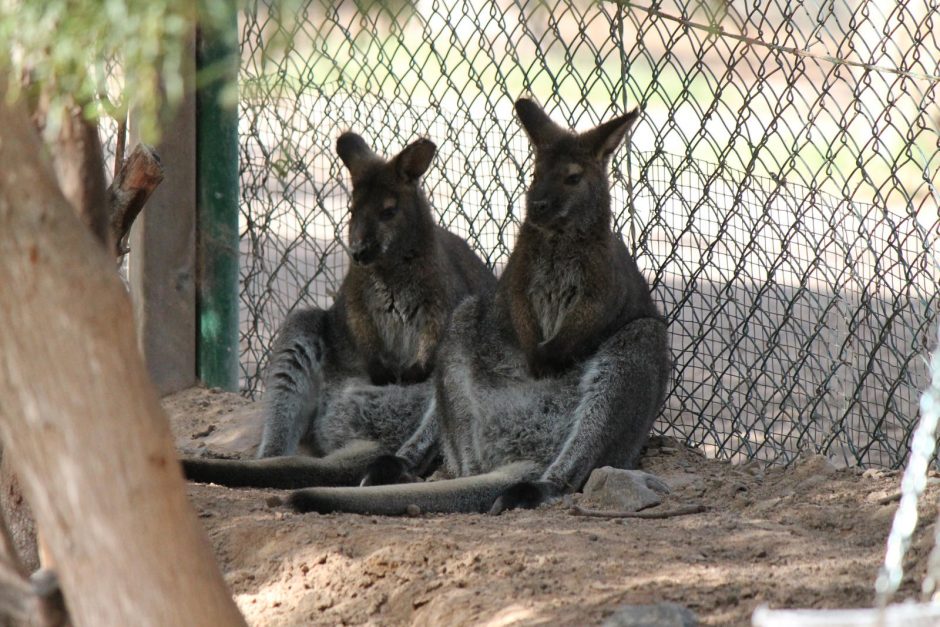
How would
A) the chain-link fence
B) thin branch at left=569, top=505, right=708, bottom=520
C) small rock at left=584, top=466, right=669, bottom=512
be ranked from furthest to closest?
the chain-link fence, small rock at left=584, top=466, right=669, bottom=512, thin branch at left=569, top=505, right=708, bottom=520

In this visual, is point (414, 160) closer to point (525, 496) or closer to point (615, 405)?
point (615, 405)

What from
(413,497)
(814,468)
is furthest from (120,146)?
(814,468)

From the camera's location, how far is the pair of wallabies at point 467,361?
552cm

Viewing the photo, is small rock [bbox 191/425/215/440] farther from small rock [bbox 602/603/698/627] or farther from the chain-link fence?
small rock [bbox 602/603/698/627]

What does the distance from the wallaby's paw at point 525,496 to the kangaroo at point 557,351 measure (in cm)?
13

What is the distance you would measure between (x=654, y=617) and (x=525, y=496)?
85.5 inches

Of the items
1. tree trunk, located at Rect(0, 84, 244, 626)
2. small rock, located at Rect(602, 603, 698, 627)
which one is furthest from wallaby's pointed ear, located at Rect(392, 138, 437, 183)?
tree trunk, located at Rect(0, 84, 244, 626)

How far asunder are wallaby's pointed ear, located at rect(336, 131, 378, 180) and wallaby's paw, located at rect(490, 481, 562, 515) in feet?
6.79

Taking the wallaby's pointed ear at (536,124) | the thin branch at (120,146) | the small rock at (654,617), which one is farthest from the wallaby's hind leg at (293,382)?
the small rock at (654,617)

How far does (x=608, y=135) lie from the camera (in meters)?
5.74

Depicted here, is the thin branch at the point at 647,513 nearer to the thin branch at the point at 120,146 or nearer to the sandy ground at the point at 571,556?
the sandy ground at the point at 571,556

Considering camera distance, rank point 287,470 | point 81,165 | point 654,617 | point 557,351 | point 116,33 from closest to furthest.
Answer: point 116,33 → point 654,617 → point 81,165 → point 287,470 → point 557,351

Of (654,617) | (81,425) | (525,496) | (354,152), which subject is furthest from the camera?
(354,152)

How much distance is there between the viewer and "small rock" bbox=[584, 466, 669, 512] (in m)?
5.05
